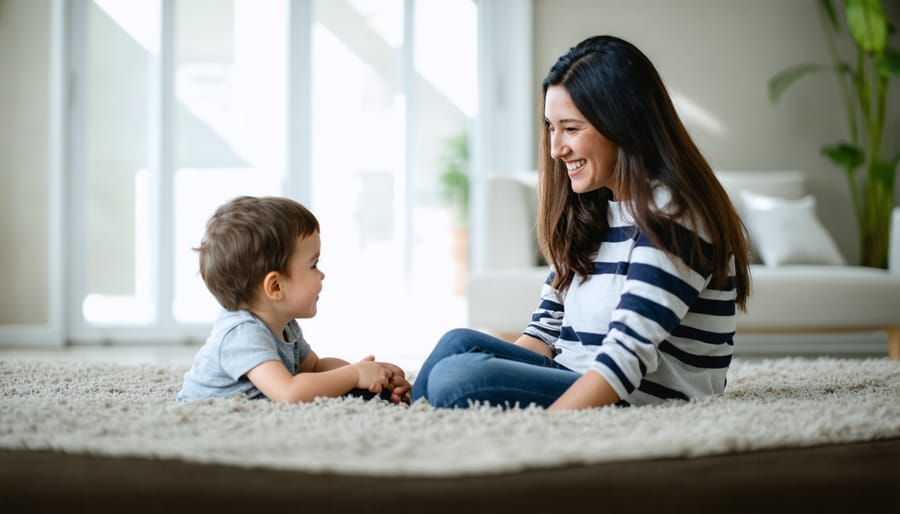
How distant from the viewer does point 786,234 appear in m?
3.45

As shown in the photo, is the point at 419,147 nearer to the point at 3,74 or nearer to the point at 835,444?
the point at 3,74

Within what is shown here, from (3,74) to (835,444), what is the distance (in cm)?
395

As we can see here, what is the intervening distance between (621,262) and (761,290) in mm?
1812

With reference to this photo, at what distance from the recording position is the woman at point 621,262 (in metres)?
1.29

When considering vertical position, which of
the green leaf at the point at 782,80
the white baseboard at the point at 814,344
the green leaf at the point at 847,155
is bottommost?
the white baseboard at the point at 814,344

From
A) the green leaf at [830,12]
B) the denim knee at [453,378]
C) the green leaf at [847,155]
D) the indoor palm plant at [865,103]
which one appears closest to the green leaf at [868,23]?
the indoor palm plant at [865,103]

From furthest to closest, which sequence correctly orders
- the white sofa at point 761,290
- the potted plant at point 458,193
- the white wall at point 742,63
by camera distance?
1. the potted plant at point 458,193
2. the white wall at point 742,63
3. the white sofa at point 761,290

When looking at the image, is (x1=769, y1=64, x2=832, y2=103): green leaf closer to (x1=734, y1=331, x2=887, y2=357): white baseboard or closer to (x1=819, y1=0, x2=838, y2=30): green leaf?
(x1=819, y1=0, x2=838, y2=30): green leaf

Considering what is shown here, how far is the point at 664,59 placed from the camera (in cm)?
429

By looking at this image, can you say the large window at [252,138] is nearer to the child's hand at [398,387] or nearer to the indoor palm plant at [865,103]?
the indoor palm plant at [865,103]

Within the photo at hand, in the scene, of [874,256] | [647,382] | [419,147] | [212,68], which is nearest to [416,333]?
[419,147]

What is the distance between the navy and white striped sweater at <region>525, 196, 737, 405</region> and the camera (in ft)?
4.15

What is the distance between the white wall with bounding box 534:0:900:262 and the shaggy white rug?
9.78 feet

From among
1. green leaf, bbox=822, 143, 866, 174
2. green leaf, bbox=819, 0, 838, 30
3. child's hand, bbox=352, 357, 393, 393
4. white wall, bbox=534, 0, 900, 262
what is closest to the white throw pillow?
green leaf, bbox=822, 143, 866, 174
